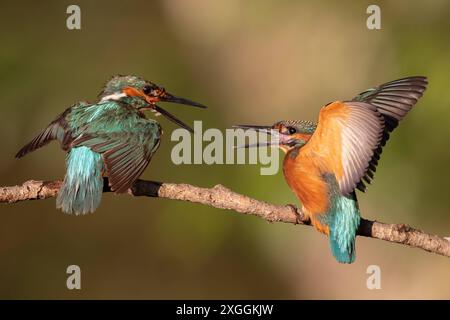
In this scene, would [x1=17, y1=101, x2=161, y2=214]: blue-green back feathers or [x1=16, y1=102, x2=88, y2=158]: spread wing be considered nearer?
[x1=17, y1=101, x2=161, y2=214]: blue-green back feathers

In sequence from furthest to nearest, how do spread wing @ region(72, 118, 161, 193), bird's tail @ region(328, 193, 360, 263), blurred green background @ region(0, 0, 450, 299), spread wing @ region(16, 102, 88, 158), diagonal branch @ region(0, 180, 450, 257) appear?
blurred green background @ region(0, 0, 450, 299) < spread wing @ region(16, 102, 88, 158) < bird's tail @ region(328, 193, 360, 263) < spread wing @ region(72, 118, 161, 193) < diagonal branch @ region(0, 180, 450, 257)

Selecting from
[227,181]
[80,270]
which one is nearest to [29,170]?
[80,270]

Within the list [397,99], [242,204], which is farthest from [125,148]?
[397,99]

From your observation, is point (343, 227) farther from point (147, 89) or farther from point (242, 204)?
point (147, 89)

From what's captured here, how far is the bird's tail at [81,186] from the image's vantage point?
3.99 meters

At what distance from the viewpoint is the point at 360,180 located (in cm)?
379

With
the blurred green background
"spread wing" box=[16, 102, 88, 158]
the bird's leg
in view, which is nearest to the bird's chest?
the bird's leg

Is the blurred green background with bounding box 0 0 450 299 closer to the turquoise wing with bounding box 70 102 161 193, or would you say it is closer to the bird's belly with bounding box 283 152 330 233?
the bird's belly with bounding box 283 152 330 233

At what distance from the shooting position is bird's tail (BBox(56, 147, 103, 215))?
399 cm

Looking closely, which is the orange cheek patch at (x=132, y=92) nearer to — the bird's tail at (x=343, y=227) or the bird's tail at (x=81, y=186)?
the bird's tail at (x=81, y=186)

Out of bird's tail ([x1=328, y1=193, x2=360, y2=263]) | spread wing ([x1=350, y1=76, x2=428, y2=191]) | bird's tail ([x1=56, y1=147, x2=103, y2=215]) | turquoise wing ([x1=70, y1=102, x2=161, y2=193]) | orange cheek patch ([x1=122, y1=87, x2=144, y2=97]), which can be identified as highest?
orange cheek patch ([x1=122, y1=87, x2=144, y2=97])

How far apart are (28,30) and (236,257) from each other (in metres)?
1.96

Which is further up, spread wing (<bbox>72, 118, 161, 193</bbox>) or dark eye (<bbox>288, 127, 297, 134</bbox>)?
dark eye (<bbox>288, 127, 297, 134</bbox>)

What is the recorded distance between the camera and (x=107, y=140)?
417cm
